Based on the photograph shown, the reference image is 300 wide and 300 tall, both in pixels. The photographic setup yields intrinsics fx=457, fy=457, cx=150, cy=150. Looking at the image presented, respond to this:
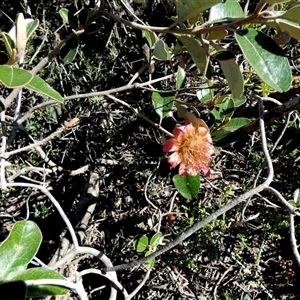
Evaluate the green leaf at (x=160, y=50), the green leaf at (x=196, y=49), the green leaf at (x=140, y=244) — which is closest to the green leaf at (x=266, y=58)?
the green leaf at (x=196, y=49)

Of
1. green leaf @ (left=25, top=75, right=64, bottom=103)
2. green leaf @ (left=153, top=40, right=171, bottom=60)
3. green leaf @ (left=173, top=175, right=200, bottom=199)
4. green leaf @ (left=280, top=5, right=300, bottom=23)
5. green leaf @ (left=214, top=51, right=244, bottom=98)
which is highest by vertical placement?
green leaf @ (left=280, top=5, right=300, bottom=23)

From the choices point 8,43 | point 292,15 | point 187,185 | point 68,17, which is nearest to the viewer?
point 292,15

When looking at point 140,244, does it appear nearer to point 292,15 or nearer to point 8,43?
point 8,43

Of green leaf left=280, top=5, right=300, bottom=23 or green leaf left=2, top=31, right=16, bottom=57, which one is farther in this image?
green leaf left=2, top=31, right=16, bottom=57

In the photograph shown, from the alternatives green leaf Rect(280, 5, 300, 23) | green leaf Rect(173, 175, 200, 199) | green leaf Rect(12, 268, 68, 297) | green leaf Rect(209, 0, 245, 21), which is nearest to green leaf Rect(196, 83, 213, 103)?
green leaf Rect(173, 175, 200, 199)

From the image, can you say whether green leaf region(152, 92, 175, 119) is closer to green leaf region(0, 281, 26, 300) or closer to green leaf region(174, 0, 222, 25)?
Answer: green leaf region(174, 0, 222, 25)

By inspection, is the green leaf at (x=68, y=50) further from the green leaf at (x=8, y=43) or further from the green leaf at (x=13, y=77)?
the green leaf at (x=13, y=77)

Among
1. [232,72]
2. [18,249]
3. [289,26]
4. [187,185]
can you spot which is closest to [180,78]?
[187,185]

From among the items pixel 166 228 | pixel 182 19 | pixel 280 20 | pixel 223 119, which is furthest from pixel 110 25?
pixel 280 20
